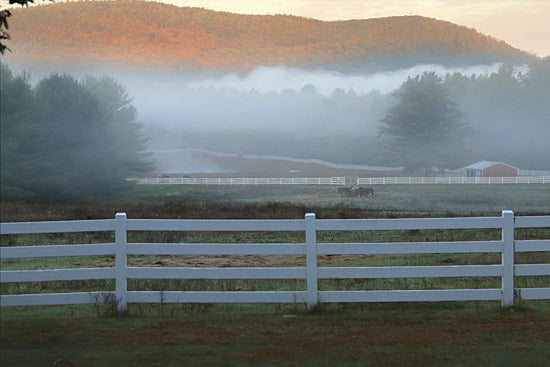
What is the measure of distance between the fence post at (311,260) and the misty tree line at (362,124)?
314ft

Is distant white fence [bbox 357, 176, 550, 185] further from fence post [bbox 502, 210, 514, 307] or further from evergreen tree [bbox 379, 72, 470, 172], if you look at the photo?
fence post [bbox 502, 210, 514, 307]

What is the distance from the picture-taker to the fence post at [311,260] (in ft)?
38.5

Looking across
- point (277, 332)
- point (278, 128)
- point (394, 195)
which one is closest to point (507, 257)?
point (277, 332)

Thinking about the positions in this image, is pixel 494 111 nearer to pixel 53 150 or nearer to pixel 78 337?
pixel 53 150

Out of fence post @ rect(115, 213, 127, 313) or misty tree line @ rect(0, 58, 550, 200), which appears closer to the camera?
fence post @ rect(115, 213, 127, 313)

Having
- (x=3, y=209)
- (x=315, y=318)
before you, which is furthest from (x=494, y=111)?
(x=315, y=318)

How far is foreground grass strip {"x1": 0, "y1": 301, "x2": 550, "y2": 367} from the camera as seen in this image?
366 inches

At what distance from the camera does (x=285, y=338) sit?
34.1 feet

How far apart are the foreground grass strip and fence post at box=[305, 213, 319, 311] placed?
0.26m

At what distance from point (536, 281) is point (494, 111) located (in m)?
116

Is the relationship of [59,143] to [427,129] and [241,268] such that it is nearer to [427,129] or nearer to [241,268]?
[241,268]

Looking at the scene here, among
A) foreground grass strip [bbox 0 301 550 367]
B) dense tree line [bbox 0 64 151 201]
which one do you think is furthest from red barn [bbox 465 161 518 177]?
foreground grass strip [bbox 0 301 550 367]

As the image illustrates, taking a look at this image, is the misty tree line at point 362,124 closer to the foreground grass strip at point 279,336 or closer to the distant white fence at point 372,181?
the distant white fence at point 372,181

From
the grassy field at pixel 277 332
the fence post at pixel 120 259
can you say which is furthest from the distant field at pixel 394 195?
the fence post at pixel 120 259
